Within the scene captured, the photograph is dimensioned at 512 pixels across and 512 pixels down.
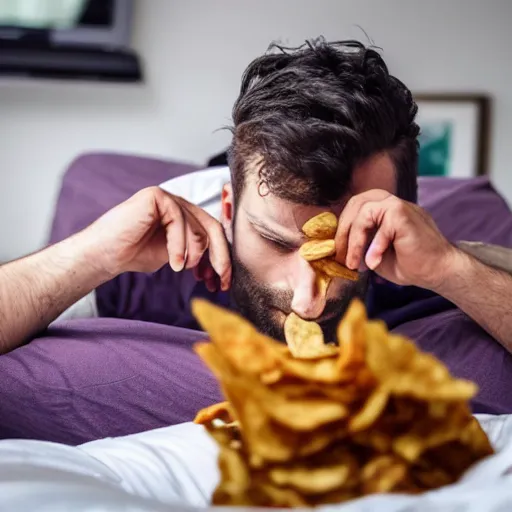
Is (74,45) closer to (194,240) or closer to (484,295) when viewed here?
(194,240)

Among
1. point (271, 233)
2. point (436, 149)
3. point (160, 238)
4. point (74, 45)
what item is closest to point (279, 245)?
point (271, 233)

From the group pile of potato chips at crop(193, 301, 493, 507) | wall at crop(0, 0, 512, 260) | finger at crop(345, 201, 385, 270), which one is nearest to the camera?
pile of potato chips at crop(193, 301, 493, 507)

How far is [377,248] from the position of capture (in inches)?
21.2

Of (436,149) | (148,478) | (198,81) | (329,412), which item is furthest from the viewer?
(436,149)

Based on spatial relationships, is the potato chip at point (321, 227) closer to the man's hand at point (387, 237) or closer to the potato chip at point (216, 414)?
the man's hand at point (387, 237)

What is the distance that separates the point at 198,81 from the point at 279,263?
45 cm

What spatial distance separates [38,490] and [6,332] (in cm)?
32

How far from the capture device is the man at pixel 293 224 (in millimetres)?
552

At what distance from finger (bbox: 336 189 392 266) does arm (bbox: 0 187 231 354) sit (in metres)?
0.11

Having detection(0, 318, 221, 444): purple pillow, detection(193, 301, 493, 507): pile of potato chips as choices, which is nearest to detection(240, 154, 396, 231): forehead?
detection(0, 318, 221, 444): purple pillow

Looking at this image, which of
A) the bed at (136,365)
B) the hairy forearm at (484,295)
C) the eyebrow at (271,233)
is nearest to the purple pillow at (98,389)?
the bed at (136,365)

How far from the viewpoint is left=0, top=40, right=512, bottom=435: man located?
552mm

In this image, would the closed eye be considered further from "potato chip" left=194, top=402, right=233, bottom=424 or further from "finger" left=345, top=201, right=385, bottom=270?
"potato chip" left=194, top=402, right=233, bottom=424

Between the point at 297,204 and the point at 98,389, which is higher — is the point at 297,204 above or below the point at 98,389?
above
